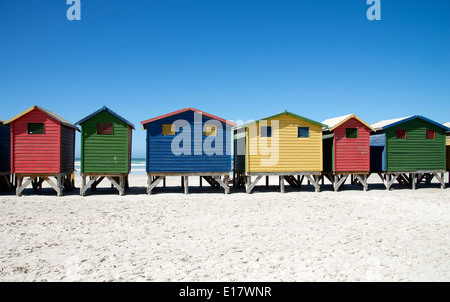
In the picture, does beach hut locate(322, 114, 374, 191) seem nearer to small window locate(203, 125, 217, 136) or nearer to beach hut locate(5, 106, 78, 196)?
small window locate(203, 125, 217, 136)

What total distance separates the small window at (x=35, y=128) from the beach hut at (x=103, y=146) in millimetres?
2072

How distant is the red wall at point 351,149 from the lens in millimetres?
19016

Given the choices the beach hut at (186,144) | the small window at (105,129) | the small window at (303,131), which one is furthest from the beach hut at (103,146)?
Answer: the small window at (303,131)

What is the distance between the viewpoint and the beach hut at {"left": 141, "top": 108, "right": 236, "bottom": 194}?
1738 centimetres

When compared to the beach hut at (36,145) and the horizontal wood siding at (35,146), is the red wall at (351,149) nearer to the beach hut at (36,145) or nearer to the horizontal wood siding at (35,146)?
the beach hut at (36,145)

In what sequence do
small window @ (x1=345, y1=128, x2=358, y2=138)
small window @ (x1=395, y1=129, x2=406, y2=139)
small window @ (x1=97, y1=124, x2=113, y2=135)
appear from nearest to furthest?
small window @ (x1=97, y1=124, x2=113, y2=135) → small window @ (x1=345, y1=128, x2=358, y2=138) → small window @ (x1=395, y1=129, x2=406, y2=139)

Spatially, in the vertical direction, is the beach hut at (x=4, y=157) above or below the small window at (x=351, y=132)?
below

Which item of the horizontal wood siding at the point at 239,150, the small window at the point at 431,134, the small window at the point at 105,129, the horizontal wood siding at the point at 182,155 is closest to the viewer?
the small window at the point at 105,129

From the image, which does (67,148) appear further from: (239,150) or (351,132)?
(351,132)

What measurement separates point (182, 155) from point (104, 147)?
14.0 feet

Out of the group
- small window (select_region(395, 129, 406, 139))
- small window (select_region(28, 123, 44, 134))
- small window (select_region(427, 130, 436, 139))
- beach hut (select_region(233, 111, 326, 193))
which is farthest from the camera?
small window (select_region(427, 130, 436, 139))

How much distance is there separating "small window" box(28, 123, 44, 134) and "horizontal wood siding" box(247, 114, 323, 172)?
37.4 feet

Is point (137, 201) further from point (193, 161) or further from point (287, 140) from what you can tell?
point (287, 140)

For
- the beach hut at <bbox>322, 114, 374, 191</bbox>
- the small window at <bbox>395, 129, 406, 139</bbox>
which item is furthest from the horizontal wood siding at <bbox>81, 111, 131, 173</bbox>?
the small window at <bbox>395, 129, 406, 139</bbox>
